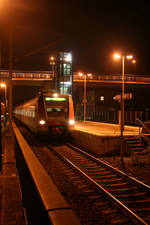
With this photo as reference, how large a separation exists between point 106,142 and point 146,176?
4068mm

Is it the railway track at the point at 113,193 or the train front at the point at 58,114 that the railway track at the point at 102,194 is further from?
the train front at the point at 58,114

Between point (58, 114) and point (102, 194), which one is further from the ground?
point (58, 114)

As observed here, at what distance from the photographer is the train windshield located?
643 inches

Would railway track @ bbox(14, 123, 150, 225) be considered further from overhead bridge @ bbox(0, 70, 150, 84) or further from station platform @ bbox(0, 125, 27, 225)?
overhead bridge @ bbox(0, 70, 150, 84)

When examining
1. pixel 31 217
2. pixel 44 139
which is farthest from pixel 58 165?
pixel 44 139

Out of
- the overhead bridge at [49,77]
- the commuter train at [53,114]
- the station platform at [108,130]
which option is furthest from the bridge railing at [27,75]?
the commuter train at [53,114]

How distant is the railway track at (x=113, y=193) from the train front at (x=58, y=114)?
5607 mm

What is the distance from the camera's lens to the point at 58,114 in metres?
16.5

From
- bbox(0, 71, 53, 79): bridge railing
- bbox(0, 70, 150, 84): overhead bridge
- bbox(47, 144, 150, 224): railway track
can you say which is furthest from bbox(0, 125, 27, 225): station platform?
bbox(0, 71, 53, 79): bridge railing

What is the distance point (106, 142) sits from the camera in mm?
12617

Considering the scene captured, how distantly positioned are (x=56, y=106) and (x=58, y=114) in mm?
525

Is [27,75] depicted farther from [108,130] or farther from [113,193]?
[113,193]

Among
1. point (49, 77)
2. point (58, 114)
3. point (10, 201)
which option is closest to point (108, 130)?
point (58, 114)

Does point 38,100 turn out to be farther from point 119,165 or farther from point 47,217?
point 47,217
